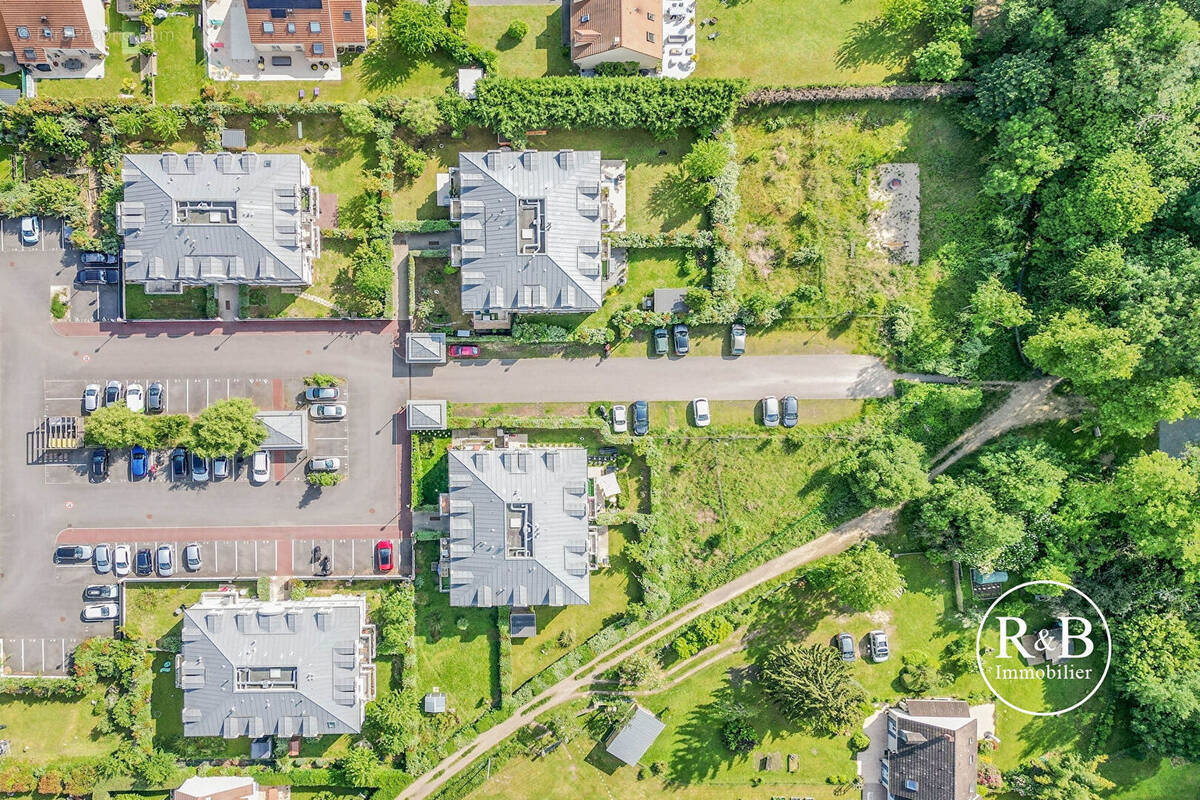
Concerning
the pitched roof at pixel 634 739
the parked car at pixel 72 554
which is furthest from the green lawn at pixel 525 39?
the pitched roof at pixel 634 739

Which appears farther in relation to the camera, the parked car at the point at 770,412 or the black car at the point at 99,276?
the parked car at the point at 770,412

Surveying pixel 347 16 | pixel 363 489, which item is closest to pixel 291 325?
pixel 363 489

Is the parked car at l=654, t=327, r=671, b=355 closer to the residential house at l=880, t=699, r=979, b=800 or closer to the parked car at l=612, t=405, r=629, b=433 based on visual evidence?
the parked car at l=612, t=405, r=629, b=433

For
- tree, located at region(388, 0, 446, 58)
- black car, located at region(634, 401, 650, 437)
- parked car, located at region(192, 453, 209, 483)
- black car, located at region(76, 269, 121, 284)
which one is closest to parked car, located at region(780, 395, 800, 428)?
black car, located at region(634, 401, 650, 437)

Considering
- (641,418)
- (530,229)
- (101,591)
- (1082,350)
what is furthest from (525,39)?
(101,591)

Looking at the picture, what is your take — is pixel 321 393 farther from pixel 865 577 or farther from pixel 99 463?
pixel 865 577

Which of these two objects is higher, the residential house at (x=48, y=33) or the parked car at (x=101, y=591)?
the residential house at (x=48, y=33)

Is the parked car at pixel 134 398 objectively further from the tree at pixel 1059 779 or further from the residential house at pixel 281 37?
the tree at pixel 1059 779
